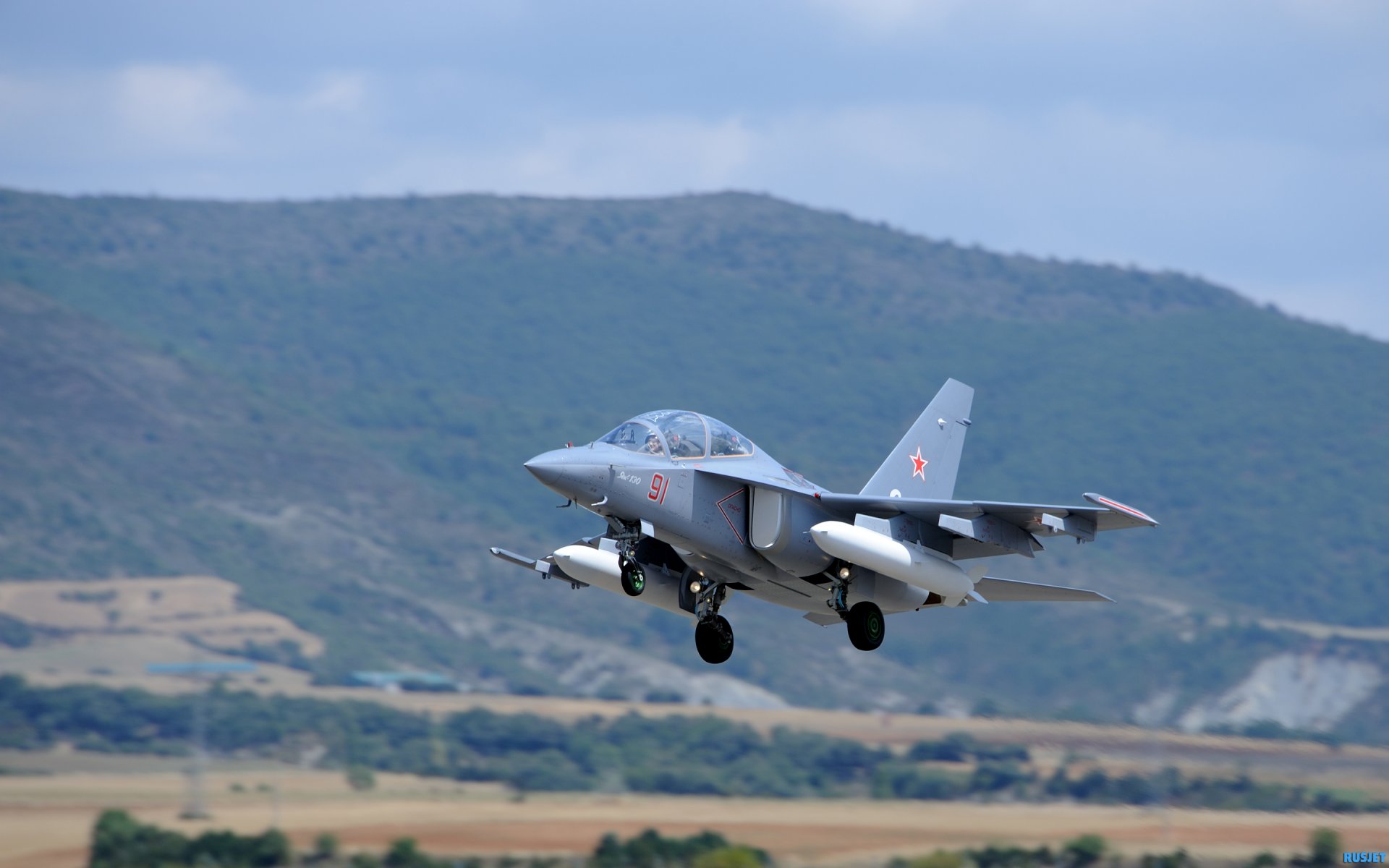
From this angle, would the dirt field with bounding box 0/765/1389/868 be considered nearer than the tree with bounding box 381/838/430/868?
Yes

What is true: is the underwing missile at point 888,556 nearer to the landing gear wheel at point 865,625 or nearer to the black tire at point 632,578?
the landing gear wheel at point 865,625

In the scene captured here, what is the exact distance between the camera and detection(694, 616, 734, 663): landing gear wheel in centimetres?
2455

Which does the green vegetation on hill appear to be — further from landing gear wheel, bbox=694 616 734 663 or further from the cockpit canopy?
the cockpit canopy

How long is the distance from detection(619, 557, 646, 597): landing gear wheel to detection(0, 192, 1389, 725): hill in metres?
54.9

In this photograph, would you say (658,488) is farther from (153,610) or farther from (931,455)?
(153,610)

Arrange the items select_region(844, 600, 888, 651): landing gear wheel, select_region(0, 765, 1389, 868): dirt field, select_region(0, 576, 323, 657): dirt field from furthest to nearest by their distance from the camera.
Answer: select_region(0, 576, 323, 657): dirt field
select_region(0, 765, 1389, 868): dirt field
select_region(844, 600, 888, 651): landing gear wheel

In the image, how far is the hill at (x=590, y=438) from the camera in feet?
309

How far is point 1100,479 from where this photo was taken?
144 meters

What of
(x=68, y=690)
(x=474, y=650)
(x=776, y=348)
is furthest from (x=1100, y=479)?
(x=68, y=690)

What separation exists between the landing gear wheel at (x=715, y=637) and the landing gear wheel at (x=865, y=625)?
6.03ft

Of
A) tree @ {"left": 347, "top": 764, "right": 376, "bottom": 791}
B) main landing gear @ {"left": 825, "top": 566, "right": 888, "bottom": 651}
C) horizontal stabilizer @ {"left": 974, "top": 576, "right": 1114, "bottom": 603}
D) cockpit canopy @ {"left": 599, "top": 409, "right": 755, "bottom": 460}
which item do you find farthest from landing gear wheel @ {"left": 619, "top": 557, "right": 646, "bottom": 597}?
tree @ {"left": 347, "top": 764, "right": 376, "bottom": 791}

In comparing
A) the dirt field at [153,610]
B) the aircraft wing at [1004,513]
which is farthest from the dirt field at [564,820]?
the dirt field at [153,610]

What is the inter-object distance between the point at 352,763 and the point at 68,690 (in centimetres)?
1716

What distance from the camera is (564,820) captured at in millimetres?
45812
